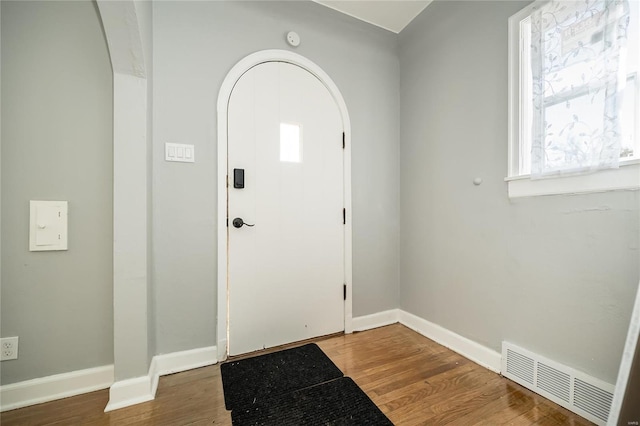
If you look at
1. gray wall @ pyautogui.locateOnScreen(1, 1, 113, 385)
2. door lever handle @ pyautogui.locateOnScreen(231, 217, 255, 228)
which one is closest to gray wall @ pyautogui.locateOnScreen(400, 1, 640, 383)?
door lever handle @ pyautogui.locateOnScreen(231, 217, 255, 228)

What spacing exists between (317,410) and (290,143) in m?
1.74

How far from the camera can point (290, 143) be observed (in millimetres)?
2041

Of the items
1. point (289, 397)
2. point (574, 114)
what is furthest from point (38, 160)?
point (574, 114)

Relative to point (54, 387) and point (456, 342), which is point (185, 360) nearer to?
point (54, 387)

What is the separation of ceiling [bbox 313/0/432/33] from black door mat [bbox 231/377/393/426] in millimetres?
2796

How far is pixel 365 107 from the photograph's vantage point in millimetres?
2352

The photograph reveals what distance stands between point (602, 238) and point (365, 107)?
5.96 feet

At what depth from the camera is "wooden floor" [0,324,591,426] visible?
1280mm

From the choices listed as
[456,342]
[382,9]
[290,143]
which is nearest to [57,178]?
[290,143]

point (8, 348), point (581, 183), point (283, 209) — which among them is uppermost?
point (581, 183)

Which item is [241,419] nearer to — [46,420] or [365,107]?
[46,420]

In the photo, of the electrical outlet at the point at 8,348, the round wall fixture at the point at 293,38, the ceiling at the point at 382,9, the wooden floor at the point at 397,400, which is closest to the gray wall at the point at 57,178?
the electrical outlet at the point at 8,348

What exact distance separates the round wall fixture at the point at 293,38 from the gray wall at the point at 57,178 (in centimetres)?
120

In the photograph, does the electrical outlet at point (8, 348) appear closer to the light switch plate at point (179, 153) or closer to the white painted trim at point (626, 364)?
the light switch plate at point (179, 153)
